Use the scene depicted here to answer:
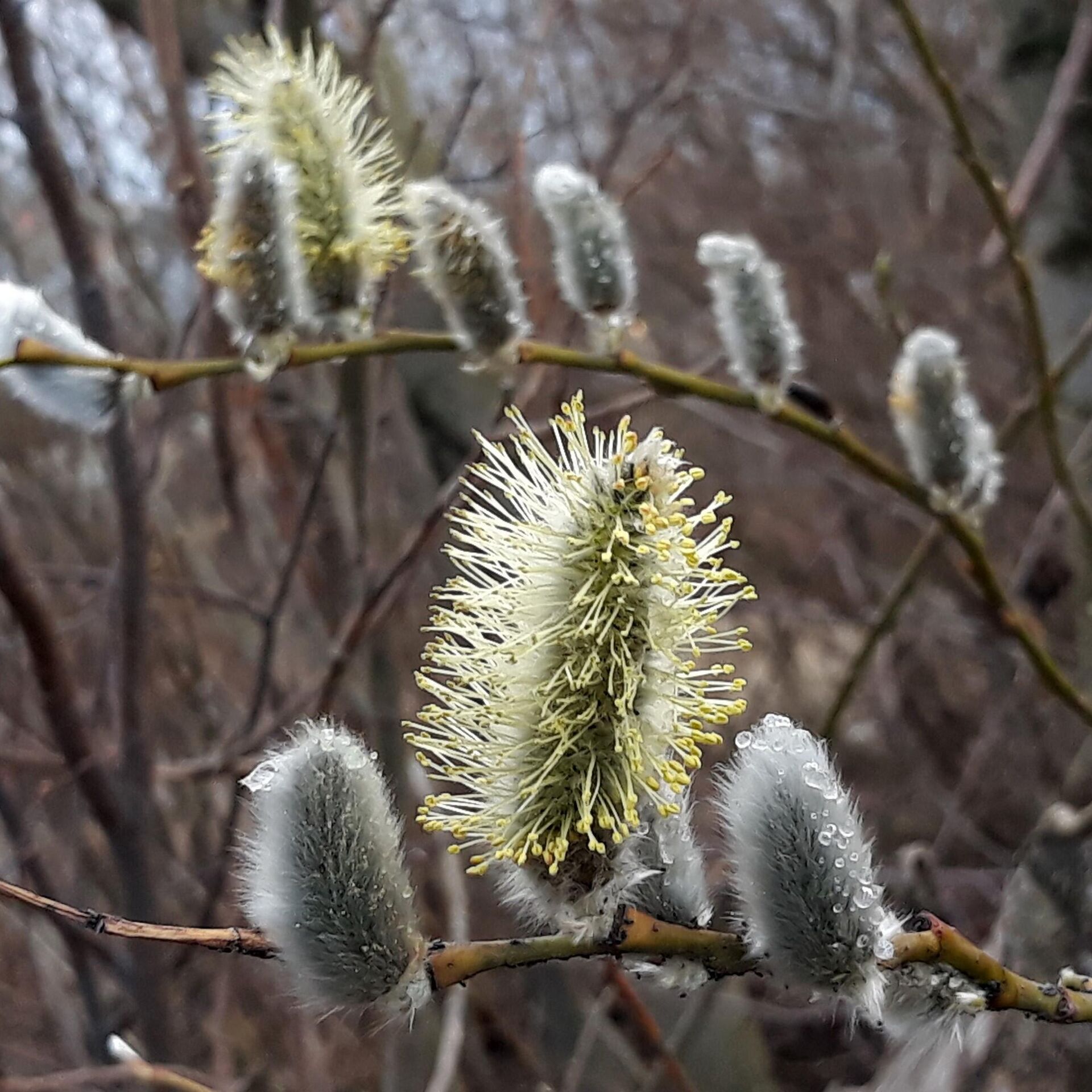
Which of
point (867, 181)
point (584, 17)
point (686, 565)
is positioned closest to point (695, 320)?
point (867, 181)

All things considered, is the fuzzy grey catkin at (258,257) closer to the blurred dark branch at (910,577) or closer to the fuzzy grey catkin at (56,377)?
the fuzzy grey catkin at (56,377)

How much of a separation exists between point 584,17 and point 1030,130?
214 centimetres

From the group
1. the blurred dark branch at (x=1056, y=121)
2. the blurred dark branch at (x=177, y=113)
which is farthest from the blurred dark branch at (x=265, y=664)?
the blurred dark branch at (x=1056, y=121)

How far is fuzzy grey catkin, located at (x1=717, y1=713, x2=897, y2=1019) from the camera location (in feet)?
1.72

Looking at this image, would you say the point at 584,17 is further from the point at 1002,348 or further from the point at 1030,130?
the point at 1030,130

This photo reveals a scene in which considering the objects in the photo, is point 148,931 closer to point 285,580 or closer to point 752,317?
point 752,317

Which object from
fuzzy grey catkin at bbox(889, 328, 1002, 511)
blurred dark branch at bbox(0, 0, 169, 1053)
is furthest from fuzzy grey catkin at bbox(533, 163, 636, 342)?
blurred dark branch at bbox(0, 0, 169, 1053)

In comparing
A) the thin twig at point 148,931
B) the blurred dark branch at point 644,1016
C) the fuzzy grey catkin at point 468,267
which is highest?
the fuzzy grey catkin at point 468,267

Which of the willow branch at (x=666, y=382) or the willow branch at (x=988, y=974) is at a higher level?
the willow branch at (x=666, y=382)

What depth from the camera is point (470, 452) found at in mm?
1729

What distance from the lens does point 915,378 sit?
3.48ft

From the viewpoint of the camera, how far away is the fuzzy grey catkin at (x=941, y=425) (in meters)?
1.06

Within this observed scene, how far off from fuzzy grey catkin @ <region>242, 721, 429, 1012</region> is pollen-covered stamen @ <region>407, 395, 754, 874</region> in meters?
0.06

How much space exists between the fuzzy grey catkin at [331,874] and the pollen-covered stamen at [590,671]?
2.5 inches
